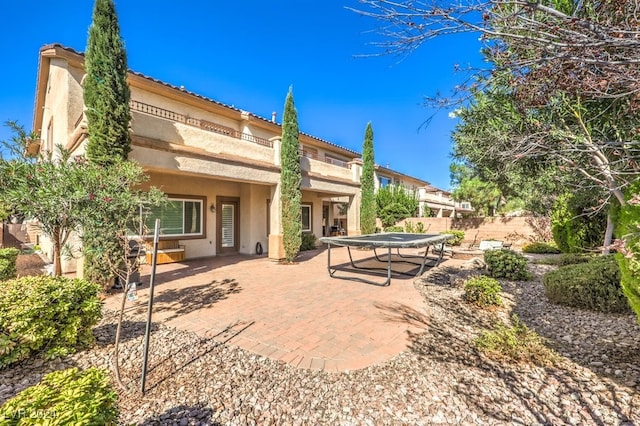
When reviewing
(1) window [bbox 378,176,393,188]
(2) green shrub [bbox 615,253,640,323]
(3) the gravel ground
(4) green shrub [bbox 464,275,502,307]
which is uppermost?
(1) window [bbox 378,176,393,188]

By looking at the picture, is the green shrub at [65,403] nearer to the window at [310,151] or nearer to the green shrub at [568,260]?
the green shrub at [568,260]

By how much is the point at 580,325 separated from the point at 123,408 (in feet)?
25.3

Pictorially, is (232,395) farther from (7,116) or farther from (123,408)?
(7,116)

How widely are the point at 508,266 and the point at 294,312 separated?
7380 mm

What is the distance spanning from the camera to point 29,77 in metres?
13.6

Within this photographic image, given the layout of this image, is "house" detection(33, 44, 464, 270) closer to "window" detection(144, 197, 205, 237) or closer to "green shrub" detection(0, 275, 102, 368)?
"window" detection(144, 197, 205, 237)

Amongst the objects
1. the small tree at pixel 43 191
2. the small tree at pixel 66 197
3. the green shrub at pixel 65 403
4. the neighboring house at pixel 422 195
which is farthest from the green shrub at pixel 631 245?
the neighboring house at pixel 422 195

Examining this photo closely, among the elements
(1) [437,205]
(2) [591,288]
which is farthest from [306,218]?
(1) [437,205]

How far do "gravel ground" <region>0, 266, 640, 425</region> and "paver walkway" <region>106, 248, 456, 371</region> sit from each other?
0.36 metres

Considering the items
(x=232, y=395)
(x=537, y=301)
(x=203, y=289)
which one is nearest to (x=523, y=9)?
(x=232, y=395)

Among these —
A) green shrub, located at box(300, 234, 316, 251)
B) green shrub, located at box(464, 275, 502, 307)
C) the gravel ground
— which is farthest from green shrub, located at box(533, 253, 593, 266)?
green shrub, located at box(300, 234, 316, 251)

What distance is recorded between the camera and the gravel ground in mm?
3080

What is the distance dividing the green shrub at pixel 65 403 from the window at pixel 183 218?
11.3m

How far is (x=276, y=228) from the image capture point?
13.1 metres
